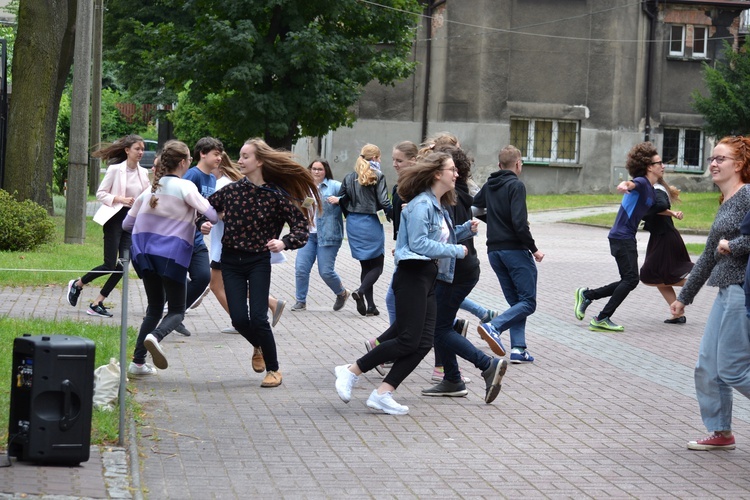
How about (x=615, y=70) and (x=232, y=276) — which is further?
(x=615, y=70)

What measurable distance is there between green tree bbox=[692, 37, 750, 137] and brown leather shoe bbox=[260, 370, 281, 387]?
28866 millimetres

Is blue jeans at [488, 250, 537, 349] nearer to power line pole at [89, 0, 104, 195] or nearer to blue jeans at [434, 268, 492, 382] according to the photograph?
blue jeans at [434, 268, 492, 382]

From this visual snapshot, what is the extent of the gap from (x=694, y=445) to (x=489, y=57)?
33.2m

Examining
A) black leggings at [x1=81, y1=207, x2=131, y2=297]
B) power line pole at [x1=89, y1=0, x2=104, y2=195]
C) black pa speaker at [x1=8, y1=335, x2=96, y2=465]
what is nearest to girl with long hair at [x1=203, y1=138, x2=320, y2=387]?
black pa speaker at [x1=8, y1=335, x2=96, y2=465]

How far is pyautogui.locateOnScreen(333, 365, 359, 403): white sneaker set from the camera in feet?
25.3

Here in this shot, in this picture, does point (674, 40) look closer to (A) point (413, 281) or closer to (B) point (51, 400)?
(A) point (413, 281)

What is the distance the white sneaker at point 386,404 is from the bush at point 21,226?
427 inches

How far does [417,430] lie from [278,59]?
78.1 feet

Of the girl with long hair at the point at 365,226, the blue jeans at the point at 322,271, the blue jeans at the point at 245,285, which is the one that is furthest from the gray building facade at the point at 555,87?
the blue jeans at the point at 245,285

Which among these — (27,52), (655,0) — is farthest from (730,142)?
(655,0)

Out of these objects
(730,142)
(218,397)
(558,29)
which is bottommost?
(218,397)

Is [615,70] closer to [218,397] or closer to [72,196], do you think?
[72,196]

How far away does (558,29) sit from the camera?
39719 millimetres

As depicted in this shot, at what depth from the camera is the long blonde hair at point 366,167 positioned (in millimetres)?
11734
